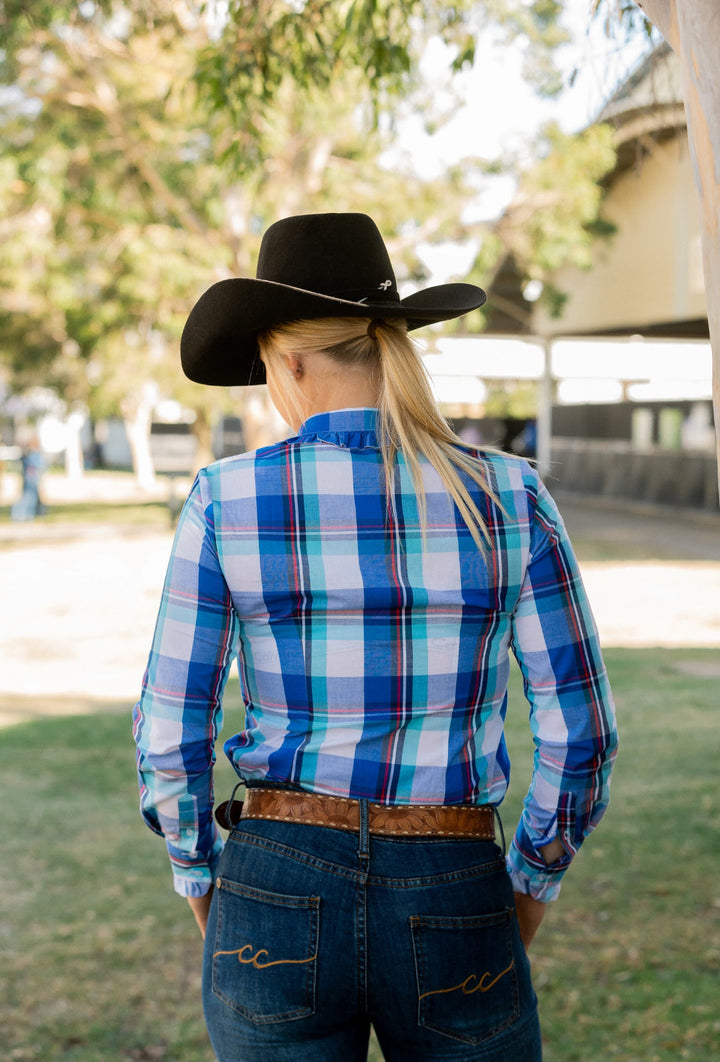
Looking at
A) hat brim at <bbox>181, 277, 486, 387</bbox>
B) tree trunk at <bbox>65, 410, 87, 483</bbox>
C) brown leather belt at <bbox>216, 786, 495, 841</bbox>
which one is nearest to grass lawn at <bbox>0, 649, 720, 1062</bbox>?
brown leather belt at <bbox>216, 786, 495, 841</bbox>

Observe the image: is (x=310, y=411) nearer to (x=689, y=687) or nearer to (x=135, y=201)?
(x=689, y=687)

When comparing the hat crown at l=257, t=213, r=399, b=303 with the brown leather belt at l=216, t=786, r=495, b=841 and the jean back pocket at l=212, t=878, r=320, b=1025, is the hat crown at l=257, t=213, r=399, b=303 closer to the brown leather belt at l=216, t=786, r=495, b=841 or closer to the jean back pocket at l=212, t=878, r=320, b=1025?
the brown leather belt at l=216, t=786, r=495, b=841

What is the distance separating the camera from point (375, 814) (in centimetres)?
154

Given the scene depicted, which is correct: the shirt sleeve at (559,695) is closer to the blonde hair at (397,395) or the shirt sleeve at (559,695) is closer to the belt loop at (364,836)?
the blonde hair at (397,395)

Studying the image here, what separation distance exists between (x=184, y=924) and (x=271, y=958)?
2969 millimetres

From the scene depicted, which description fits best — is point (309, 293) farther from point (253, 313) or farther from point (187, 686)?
point (187, 686)

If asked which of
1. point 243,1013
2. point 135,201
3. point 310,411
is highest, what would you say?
point 135,201

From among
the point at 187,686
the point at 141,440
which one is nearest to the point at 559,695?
the point at 187,686

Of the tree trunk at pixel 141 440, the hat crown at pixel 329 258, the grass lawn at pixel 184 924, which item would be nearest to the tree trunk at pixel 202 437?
the tree trunk at pixel 141 440

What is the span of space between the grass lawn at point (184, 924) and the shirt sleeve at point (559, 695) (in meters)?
1.82

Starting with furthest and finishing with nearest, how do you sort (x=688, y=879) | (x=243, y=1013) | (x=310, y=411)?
(x=688, y=879), (x=310, y=411), (x=243, y=1013)

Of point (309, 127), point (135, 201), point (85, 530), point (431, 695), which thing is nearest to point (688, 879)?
point (431, 695)

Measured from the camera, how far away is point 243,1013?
1514 millimetres

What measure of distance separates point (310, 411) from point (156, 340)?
2333 centimetres
